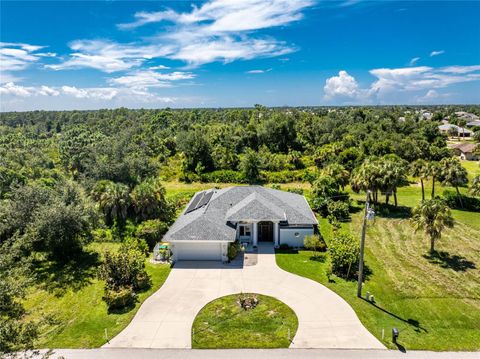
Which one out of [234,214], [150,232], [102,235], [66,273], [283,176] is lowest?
[66,273]

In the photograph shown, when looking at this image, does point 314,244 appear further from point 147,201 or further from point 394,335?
point 147,201

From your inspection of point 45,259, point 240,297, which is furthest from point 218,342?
point 45,259

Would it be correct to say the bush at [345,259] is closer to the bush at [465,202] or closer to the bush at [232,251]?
the bush at [232,251]

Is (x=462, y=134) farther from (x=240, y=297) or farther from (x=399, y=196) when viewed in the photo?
(x=240, y=297)

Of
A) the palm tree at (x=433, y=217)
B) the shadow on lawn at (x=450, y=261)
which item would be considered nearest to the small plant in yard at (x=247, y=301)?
the palm tree at (x=433, y=217)

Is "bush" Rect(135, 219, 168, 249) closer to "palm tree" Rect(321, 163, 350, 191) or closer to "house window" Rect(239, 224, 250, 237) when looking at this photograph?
"house window" Rect(239, 224, 250, 237)

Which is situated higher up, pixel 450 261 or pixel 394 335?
pixel 450 261

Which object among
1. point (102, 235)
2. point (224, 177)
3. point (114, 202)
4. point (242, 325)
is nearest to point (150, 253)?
point (102, 235)
